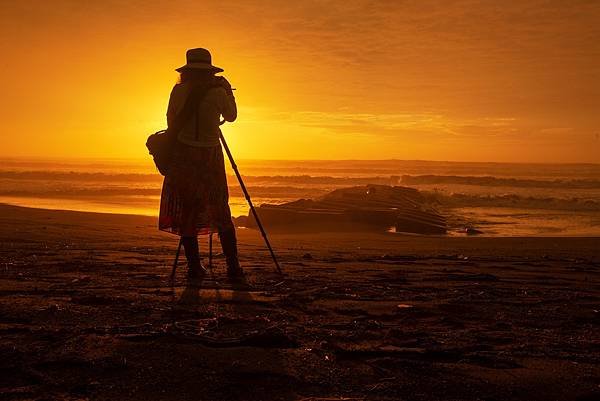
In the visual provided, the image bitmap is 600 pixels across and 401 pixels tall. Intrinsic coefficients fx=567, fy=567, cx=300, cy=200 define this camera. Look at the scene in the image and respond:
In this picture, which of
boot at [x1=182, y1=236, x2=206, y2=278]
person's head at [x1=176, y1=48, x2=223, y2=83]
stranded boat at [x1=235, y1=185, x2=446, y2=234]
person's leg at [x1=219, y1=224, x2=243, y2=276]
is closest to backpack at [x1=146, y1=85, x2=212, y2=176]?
person's head at [x1=176, y1=48, x2=223, y2=83]

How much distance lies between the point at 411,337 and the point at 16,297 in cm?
292

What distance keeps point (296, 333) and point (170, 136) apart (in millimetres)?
2764

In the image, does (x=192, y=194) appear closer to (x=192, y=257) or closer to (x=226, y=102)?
(x=192, y=257)

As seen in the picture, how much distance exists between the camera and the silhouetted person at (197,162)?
Answer: 5.58m

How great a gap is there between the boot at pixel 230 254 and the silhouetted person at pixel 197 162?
0.03ft

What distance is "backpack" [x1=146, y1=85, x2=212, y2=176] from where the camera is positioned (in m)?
5.48

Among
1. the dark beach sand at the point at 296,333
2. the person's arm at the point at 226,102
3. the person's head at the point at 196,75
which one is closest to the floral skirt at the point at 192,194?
the person's arm at the point at 226,102

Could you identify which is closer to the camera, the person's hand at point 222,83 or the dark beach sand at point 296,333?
the dark beach sand at point 296,333

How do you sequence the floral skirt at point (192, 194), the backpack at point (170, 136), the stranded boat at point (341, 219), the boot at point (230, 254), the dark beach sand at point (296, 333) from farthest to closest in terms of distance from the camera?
the stranded boat at point (341, 219), the boot at point (230, 254), the floral skirt at point (192, 194), the backpack at point (170, 136), the dark beach sand at point (296, 333)

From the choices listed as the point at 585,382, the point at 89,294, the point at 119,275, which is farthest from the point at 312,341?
the point at 119,275

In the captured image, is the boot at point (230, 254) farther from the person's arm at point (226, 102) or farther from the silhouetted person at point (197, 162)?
the person's arm at point (226, 102)

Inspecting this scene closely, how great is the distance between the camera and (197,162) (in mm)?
5613

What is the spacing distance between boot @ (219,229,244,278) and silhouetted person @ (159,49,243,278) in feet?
0.03

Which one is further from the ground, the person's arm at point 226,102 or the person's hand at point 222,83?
the person's hand at point 222,83
